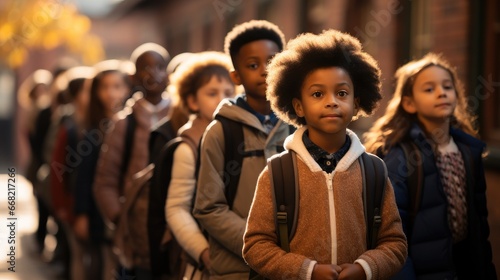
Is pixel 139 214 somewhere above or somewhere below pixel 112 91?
below

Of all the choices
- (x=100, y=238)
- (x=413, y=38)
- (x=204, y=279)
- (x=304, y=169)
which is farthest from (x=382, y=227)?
(x=413, y=38)

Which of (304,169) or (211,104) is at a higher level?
(211,104)

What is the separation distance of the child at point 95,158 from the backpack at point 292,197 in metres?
4.62

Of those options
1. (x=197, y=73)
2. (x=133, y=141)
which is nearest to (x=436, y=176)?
(x=197, y=73)

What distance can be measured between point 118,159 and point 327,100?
11.8 ft

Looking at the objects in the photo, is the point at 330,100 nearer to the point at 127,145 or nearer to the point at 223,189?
the point at 223,189

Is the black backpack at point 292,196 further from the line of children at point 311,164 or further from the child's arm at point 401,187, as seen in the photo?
the child's arm at point 401,187

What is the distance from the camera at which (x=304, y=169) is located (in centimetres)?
395

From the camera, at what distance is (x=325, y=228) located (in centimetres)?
387

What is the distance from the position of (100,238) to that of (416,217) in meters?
4.43

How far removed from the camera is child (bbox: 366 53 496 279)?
4934 millimetres

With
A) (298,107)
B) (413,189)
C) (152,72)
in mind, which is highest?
(152,72)

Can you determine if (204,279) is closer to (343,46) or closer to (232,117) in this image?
(232,117)

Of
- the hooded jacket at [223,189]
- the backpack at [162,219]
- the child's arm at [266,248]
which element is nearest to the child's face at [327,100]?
the child's arm at [266,248]
